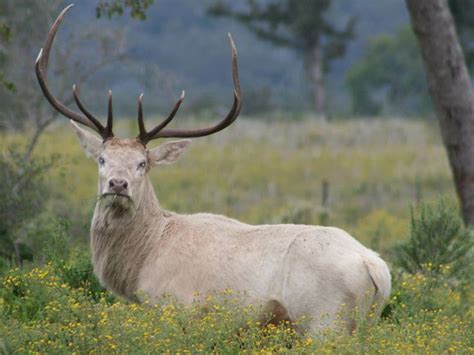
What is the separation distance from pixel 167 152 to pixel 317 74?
5272 centimetres

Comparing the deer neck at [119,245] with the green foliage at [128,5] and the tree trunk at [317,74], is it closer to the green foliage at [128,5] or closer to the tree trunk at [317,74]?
the green foliage at [128,5]

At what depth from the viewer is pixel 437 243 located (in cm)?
1109

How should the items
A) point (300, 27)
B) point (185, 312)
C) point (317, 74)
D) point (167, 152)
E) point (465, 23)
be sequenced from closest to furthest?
point (185, 312), point (167, 152), point (465, 23), point (300, 27), point (317, 74)

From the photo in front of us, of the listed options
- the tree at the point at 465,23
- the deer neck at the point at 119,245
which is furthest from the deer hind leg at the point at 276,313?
the tree at the point at 465,23

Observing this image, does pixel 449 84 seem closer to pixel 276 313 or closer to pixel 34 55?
pixel 276 313

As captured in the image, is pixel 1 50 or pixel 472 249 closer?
pixel 472 249

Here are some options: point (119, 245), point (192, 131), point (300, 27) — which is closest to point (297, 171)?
point (192, 131)

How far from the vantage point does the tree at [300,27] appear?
6031 cm

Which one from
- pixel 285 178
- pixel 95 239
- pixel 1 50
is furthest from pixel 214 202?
pixel 95 239

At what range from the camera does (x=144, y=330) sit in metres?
7.58

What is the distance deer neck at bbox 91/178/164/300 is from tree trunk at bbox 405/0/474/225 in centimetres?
552

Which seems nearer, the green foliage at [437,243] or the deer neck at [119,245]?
the deer neck at [119,245]

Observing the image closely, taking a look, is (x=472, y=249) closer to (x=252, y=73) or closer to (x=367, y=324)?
(x=367, y=324)

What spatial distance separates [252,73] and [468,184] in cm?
16683
